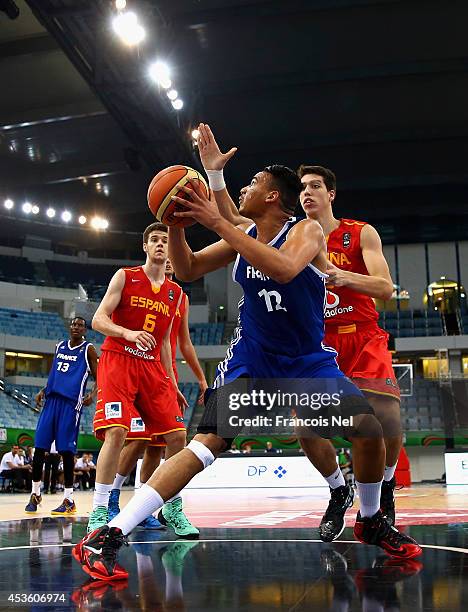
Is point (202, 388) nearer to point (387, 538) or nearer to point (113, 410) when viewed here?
point (113, 410)

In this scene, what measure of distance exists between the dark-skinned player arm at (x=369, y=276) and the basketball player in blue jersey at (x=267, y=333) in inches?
8.7

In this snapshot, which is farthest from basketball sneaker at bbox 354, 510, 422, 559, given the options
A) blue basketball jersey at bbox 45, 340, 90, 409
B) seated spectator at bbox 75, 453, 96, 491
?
seated spectator at bbox 75, 453, 96, 491

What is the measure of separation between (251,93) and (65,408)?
621 inches

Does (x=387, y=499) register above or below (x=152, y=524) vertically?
above

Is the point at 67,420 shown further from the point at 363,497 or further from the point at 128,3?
the point at 128,3

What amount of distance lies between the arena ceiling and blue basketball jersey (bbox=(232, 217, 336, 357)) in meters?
13.9

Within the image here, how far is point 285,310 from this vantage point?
340 cm

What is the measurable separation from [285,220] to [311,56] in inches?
670

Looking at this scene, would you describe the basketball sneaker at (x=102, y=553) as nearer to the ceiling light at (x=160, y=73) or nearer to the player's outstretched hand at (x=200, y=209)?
the player's outstretched hand at (x=200, y=209)

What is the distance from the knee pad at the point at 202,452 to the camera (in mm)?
3137

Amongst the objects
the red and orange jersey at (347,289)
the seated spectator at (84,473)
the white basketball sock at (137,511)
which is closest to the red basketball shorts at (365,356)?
the red and orange jersey at (347,289)

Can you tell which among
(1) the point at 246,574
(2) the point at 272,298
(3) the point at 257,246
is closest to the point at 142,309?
(2) the point at 272,298

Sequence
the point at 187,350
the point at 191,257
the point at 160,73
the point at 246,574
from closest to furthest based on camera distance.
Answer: the point at 246,574 → the point at 191,257 → the point at 187,350 → the point at 160,73

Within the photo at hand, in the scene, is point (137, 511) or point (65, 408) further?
point (65, 408)
